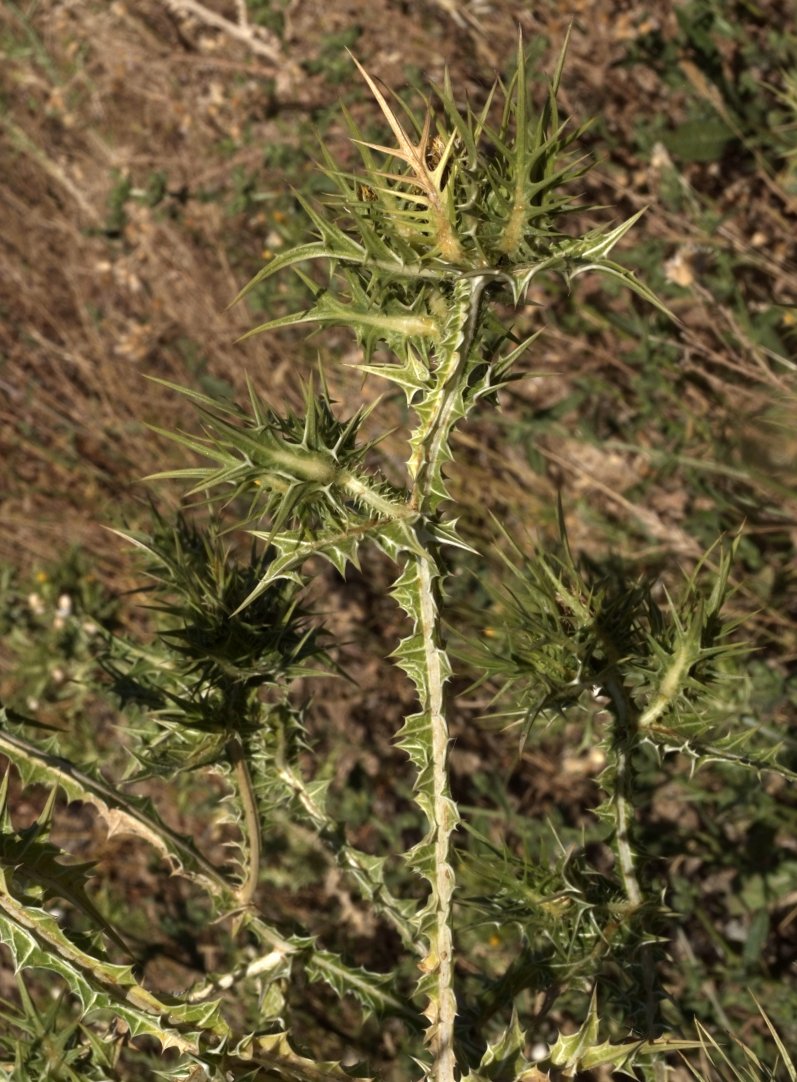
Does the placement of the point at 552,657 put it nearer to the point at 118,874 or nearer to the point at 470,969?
the point at 470,969

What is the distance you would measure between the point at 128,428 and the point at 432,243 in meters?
3.42

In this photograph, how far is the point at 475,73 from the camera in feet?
13.4

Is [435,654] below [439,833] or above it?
above

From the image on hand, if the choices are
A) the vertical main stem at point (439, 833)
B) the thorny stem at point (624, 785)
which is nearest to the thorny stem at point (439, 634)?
the vertical main stem at point (439, 833)

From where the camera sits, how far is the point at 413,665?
1.23 metres

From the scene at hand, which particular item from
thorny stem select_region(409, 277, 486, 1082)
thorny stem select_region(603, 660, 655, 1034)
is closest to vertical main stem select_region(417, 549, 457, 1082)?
thorny stem select_region(409, 277, 486, 1082)

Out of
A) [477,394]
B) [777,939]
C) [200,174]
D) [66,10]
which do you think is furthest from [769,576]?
[66,10]

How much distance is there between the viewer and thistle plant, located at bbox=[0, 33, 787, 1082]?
1.12 meters

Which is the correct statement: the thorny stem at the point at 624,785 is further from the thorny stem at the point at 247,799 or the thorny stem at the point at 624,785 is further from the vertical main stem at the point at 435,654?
the thorny stem at the point at 247,799

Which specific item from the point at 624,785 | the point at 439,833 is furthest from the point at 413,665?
the point at 624,785

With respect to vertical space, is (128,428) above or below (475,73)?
below

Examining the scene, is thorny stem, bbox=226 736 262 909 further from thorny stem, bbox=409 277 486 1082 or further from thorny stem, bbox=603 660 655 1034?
thorny stem, bbox=603 660 655 1034

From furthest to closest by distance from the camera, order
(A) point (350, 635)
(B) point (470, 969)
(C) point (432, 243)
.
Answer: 1. (A) point (350, 635)
2. (B) point (470, 969)
3. (C) point (432, 243)

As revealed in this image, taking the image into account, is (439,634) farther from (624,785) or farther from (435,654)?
(624,785)
